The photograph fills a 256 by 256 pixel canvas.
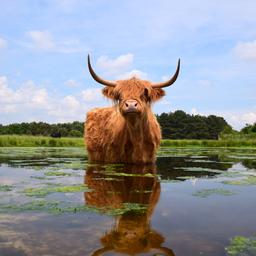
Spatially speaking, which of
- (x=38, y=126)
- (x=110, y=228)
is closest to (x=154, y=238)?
(x=110, y=228)

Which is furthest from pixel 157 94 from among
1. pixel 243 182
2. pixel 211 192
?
pixel 211 192

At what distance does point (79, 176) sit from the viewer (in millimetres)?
6805

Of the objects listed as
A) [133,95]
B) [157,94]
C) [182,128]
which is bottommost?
[133,95]

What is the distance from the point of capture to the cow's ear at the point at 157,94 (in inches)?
351

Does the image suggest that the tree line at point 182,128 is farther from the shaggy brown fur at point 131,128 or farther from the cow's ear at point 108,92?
the cow's ear at point 108,92

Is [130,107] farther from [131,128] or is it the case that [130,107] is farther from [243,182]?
[243,182]

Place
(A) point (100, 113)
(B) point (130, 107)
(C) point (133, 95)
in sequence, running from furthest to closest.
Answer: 1. (A) point (100, 113)
2. (C) point (133, 95)
3. (B) point (130, 107)

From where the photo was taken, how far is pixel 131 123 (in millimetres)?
8383

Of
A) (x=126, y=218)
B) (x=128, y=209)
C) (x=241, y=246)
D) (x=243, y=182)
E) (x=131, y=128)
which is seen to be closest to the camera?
(x=241, y=246)

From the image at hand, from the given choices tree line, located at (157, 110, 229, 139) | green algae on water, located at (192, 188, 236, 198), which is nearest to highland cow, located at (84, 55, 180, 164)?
green algae on water, located at (192, 188, 236, 198)

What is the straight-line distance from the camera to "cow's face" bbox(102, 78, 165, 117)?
7551 millimetres

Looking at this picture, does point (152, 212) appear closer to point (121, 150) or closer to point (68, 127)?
point (121, 150)

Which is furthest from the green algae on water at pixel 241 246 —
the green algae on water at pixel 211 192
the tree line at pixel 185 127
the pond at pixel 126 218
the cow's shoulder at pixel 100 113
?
the tree line at pixel 185 127

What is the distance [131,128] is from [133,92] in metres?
0.89
